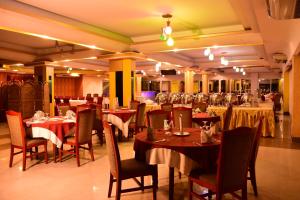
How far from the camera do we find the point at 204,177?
8.96 ft

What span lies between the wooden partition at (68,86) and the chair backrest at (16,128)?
15.0m

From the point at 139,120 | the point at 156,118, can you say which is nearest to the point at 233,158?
the point at 156,118

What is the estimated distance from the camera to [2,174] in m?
4.36

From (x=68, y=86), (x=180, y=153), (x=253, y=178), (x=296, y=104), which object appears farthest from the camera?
(x=68, y=86)

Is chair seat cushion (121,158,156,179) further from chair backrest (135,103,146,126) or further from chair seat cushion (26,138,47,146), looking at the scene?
chair backrest (135,103,146,126)

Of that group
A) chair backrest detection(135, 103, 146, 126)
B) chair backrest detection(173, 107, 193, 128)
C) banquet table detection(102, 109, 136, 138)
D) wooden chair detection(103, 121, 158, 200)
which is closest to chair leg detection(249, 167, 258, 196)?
wooden chair detection(103, 121, 158, 200)

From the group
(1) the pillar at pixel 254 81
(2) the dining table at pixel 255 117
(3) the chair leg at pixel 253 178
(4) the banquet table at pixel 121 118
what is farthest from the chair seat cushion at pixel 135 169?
(1) the pillar at pixel 254 81

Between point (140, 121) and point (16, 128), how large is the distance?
2971 mm

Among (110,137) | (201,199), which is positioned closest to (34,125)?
(110,137)

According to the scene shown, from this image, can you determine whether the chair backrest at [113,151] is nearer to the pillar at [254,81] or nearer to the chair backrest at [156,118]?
the chair backrest at [156,118]

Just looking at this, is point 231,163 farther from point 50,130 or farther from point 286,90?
point 286,90

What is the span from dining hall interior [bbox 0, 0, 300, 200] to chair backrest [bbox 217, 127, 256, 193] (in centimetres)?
1

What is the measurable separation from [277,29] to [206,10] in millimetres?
1506

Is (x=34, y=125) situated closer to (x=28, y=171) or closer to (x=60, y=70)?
(x=28, y=171)
